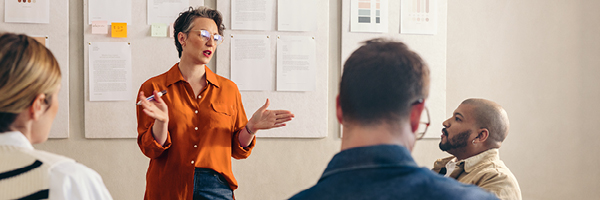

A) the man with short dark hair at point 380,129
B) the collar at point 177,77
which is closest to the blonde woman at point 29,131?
the man with short dark hair at point 380,129

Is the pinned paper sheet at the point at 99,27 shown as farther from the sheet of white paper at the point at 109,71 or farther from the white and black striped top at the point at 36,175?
the white and black striped top at the point at 36,175

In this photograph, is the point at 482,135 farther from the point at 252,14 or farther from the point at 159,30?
the point at 159,30

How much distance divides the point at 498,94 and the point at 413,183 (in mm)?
2815

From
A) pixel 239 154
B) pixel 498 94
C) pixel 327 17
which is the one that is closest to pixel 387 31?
pixel 327 17

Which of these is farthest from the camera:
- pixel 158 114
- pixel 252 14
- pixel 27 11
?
pixel 252 14

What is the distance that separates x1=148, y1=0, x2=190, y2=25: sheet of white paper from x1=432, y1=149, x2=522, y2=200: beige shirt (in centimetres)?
197

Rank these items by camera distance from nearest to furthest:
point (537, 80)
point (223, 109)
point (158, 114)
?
point (158, 114), point (223, 109), point (537, 80)

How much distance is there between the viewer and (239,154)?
203 centimetres

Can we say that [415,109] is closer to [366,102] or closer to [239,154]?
[366,102]

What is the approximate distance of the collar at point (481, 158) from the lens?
1877mm

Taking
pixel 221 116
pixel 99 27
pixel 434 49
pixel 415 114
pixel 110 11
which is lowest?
pixel 221 116

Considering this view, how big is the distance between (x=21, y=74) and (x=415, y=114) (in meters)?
0.76

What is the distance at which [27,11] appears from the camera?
283cm

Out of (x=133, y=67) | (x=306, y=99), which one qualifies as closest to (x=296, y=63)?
(x=306, y=99)
